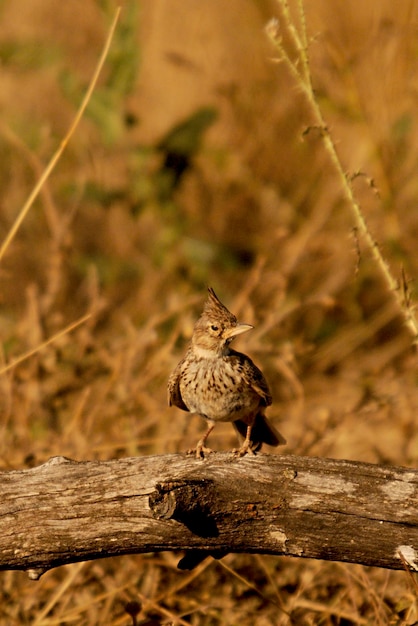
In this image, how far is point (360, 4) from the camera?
803 centimetres

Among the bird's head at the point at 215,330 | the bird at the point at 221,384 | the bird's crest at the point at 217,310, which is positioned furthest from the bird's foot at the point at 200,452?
the bird's crest at the point at 217,310

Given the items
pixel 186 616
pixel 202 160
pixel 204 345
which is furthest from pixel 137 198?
pixel 186 616

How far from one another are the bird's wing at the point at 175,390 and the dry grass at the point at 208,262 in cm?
50

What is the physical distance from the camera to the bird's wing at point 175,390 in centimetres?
384

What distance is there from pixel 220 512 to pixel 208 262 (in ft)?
11.2

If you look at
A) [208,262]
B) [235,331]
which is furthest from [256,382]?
[208,262]

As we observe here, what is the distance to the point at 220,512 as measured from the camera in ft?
9.80

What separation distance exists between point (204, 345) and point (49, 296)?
5.73 ft

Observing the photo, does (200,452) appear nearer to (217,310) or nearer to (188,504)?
(188,504)

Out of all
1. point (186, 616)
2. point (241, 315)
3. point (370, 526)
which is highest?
point (241, 315)

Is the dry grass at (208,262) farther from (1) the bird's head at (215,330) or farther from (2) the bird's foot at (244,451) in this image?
(2) the bird's foot at (244,451)

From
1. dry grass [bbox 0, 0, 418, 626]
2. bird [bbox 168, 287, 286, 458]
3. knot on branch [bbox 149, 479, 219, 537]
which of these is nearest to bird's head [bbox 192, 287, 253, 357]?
bird [bbox 168, 287, 286, 458]

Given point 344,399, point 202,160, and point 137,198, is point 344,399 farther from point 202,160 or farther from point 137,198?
point 202,160

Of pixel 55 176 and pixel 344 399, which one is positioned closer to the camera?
pixel 344 399
